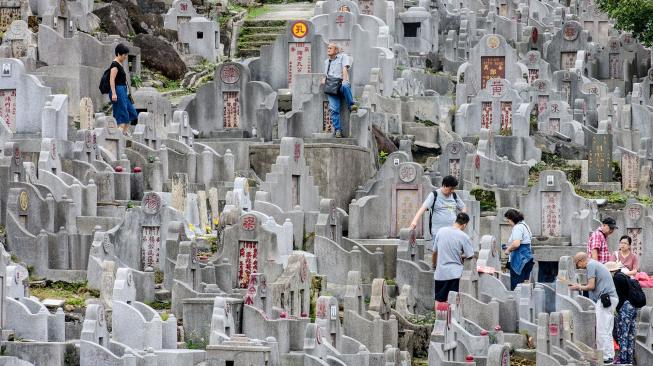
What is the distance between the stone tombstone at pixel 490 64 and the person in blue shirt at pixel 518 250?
21.5 meters

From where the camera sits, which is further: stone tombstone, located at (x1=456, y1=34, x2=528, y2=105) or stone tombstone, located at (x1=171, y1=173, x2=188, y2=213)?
stone tombstone, located at (x1=456, y1=34, x2=528, y2=105)

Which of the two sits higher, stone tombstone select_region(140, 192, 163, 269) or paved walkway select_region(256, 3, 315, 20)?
paved walkway select_region(256, 3, 315, 20)

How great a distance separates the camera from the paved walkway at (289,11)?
7100 centimetres

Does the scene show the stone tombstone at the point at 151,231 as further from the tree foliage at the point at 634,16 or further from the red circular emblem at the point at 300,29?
the tree foliage at the point at 634,16

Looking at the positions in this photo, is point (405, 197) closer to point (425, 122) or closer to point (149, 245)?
point (149, 245)

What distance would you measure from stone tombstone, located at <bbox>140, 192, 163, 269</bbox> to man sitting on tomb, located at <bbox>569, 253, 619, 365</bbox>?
29.7 ft

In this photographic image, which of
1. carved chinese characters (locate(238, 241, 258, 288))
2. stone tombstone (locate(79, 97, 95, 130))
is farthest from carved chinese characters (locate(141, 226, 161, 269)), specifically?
stone tombstone (locate(79, 97, 95, 130))

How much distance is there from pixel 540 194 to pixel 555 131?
8525 mm

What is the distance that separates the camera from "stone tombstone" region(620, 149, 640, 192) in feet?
196

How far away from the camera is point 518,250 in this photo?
146 ft

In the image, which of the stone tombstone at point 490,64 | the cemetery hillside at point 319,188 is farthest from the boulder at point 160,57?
the stone tombstone at point 490,64

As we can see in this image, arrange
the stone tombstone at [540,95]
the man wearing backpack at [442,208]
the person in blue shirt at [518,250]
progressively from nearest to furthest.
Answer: the man wearing backpack at [442,208]
the person in blue shirt at [518,250]
the stone tombstone at [540,95]

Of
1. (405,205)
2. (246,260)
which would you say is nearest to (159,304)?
(246,260)

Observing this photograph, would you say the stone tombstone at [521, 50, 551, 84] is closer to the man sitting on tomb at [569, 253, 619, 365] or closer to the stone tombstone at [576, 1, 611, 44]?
the stone tombstone at [576, 1, 611, 44]
